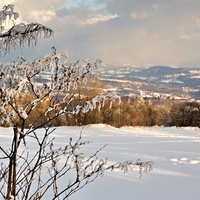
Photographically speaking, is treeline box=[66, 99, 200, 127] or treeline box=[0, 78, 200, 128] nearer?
treeline box=[0, 78, 200, 128]

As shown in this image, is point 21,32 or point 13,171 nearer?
point 21,32

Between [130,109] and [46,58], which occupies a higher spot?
[46,58]

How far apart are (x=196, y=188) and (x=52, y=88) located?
334 cm

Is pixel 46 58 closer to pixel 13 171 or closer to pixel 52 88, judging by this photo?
pixel 52 88

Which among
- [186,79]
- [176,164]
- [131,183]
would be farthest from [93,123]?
[186,79]

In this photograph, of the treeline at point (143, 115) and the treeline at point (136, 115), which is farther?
the treeline at point (143, 115)

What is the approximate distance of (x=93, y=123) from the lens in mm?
15570

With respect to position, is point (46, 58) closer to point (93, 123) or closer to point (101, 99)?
point (101, 99)

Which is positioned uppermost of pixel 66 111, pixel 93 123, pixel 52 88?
pixel 52 88

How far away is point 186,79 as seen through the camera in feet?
340

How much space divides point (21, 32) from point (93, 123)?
47.5 feet

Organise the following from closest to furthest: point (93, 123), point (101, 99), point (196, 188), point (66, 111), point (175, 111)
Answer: point (101, 99) < point (66, 111) < point (196, 188) < point (93, 123) < point (175, 111)

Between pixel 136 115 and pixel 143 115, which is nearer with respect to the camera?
pixel 136 115

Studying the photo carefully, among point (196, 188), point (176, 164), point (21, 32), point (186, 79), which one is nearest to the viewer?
point (21, 32)
